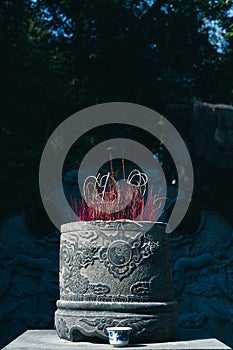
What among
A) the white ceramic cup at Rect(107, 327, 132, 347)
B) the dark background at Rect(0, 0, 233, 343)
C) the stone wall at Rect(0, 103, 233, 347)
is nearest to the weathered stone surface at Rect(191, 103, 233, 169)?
the stone wall at Rect(0, 103, 233, 347)

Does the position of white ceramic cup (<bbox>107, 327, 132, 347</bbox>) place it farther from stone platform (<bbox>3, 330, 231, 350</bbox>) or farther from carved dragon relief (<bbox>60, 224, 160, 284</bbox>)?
carved dragon relief (<bbox>60, 224, 160, 284</bbox>)

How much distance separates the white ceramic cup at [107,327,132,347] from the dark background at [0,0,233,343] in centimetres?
666

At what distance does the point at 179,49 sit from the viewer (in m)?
12.3

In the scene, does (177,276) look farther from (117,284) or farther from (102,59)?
(102,59)

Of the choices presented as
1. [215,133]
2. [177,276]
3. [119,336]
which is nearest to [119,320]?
[119,336]

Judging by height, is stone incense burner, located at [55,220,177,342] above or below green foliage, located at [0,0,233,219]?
below

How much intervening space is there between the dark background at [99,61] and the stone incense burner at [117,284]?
6.17 metres

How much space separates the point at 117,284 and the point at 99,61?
8.53 meters

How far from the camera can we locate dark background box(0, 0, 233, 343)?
1127 cm

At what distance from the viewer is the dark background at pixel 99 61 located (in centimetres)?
1127

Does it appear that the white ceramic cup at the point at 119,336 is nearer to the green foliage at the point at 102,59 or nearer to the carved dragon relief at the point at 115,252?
the carved dragon relief at the point at 115,252

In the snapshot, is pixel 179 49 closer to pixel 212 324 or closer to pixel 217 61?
pixel 217 61

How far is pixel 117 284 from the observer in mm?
4188

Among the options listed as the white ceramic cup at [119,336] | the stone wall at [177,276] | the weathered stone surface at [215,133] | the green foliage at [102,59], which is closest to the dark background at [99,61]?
the green foliage at [102,59]
